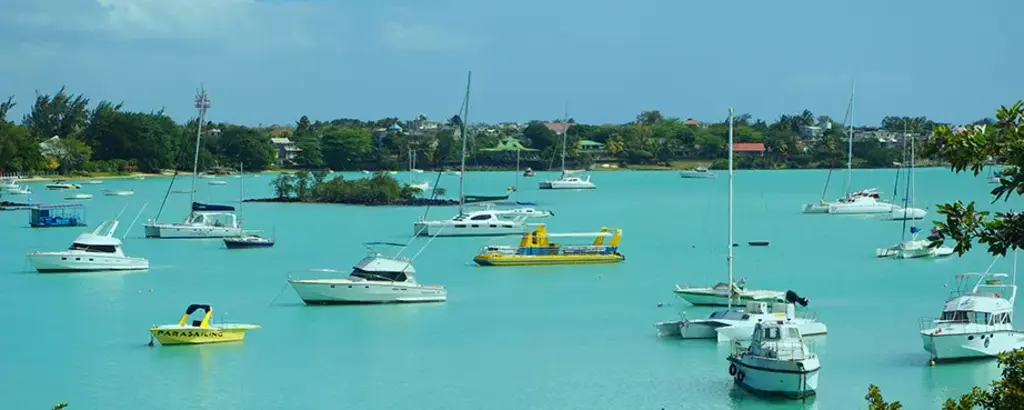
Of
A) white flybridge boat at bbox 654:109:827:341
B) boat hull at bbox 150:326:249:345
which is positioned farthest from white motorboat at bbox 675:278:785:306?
boat hull at bbox 150:326:249:345

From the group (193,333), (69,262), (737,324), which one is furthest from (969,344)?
(69,262)

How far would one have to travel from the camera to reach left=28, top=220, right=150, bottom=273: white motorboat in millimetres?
49906

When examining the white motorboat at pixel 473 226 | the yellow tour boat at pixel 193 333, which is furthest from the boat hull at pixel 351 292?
the white motorboat at pixel 473 226

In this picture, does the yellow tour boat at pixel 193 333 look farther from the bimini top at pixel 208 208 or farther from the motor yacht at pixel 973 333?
the bimini top at pixel 208 208

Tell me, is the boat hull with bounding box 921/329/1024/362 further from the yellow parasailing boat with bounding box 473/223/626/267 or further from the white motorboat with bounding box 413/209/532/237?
the white motorboat with bounding box 413/209/532/237

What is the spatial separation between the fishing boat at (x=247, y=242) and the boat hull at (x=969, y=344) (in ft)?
124

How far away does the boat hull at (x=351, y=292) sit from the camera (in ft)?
130

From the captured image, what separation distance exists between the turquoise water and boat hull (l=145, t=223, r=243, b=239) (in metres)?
0.87

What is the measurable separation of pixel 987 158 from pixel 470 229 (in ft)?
193

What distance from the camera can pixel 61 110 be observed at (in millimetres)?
180375

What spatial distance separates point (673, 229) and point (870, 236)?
1138 centimetres

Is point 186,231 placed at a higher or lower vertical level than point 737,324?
lower

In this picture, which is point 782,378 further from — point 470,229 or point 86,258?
point 470,229

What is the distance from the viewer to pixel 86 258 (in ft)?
164
